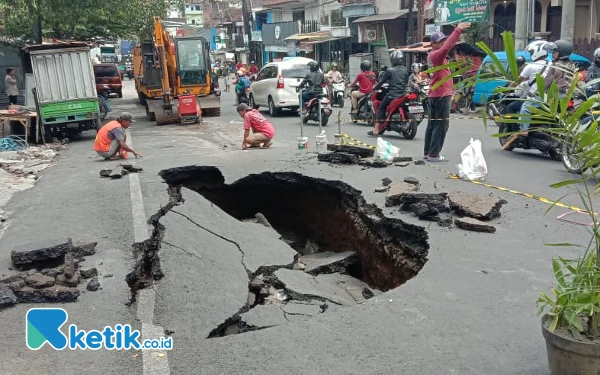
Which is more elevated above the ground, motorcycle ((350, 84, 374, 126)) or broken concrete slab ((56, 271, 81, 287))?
motorcycle ((350, 84, 374, 126))

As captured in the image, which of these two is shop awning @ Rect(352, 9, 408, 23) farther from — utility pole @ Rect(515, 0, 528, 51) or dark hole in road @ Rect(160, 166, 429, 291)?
dark hole in road @ Rect(160, 166, 429, 291)

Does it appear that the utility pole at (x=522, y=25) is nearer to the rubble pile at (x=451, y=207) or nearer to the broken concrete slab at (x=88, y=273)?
the rubble pile at (x=451, y=207)

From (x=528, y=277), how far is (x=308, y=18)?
39.4m

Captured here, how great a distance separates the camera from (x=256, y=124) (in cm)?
1153

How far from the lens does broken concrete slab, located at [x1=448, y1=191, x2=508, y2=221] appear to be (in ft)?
20.0

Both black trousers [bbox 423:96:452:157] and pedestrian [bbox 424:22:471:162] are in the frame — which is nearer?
pedestrian [bbox 424:22:471:162]

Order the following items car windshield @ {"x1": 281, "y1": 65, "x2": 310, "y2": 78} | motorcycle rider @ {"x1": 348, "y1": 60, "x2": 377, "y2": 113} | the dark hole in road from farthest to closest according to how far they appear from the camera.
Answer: car windshield @ {"x1": 281, "y1": 65, "x2": 310, "y2": 78}, motorcycle rider @ {"x1": 348, "y1": 60, "x2": 377, "y2": 113}, the dark hole in road

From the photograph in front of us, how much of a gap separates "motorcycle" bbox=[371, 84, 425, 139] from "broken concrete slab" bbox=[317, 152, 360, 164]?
3.41m

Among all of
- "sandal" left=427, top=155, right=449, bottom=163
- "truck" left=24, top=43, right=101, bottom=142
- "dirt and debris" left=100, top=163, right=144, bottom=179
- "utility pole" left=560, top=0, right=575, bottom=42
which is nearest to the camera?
"dirt and debris" left=100, top=163, right=144, bottom=179

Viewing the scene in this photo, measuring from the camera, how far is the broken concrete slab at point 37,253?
209 inches

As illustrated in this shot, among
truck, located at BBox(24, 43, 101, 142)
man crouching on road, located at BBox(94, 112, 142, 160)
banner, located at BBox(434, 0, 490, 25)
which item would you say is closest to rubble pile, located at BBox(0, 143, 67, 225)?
truck, located at BBox(24, 43, 101, 142)

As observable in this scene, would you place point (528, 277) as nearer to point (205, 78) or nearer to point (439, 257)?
point (439, 257)

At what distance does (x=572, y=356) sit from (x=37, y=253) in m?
4.54

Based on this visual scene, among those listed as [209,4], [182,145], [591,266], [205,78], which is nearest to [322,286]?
[591,266]
